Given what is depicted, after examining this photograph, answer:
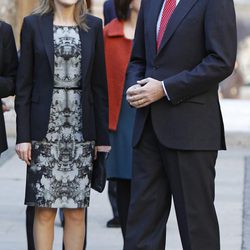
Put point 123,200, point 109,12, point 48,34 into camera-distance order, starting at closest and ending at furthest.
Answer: point 48,34 → point 123,200 → point 109,12

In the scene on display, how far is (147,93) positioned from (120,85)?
5.89 feet

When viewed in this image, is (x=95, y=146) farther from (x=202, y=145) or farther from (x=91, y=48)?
(x=202, y=145)

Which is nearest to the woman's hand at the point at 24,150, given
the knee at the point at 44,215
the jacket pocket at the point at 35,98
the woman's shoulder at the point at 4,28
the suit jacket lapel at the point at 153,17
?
the jacket pocket at the point at 35,98

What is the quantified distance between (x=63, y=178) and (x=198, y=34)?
4.17 ft

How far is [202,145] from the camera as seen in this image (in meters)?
5.32

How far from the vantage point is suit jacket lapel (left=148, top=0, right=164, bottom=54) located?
17.8ft

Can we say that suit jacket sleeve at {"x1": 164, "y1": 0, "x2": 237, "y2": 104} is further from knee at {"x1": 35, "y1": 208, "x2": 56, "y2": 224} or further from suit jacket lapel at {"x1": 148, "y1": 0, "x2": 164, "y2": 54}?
knee at {"x1": 35, "y1": 208, "x2": 56, "y2": 224}

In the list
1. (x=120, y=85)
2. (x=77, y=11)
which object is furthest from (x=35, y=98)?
(x=120, y=85)

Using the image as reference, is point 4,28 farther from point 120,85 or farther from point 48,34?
point 120,85

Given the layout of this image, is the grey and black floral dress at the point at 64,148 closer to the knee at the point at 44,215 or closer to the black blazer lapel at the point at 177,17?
the knee at the point at 44,215

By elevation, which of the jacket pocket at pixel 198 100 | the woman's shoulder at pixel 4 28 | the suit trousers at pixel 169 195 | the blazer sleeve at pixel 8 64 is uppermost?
the woman's shoulder at pixel 4 28

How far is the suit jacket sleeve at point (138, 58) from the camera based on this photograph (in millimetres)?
5598

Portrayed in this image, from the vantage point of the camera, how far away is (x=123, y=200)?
22.8 ft

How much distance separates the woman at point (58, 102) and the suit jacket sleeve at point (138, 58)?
0.35 metres
